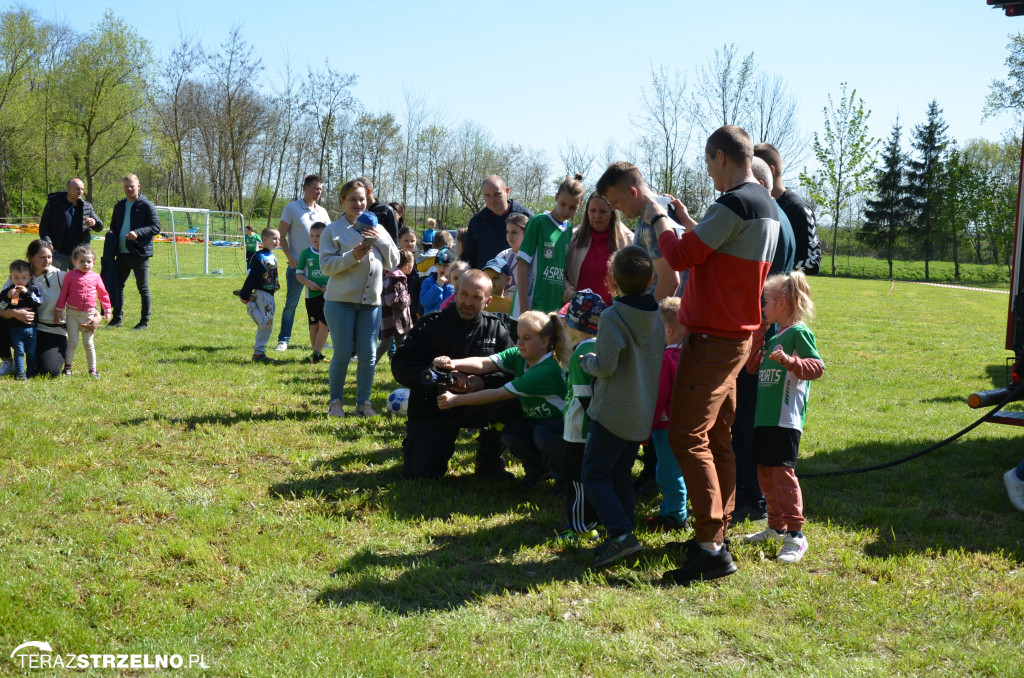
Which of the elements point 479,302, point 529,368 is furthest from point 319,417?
point 529,368

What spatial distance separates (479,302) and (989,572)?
3254 mm

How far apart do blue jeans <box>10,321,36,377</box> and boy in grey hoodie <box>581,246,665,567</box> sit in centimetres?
642

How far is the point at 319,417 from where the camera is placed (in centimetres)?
689

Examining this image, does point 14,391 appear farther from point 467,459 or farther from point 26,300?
point 467,459

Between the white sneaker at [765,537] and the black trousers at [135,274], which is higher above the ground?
the black trousers at [135,274]

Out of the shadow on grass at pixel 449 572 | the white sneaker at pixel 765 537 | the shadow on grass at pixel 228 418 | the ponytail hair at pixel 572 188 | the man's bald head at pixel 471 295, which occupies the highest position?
the ponytail hair at pixel 572 188

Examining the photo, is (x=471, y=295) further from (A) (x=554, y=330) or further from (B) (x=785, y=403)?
(B) (x=785, y=403)

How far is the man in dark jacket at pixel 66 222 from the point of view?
10.8 metres

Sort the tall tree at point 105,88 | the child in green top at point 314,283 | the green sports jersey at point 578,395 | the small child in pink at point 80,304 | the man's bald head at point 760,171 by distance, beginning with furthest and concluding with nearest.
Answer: the tall tree at point 105,88 < the child in green top at point 314,283 < the small child in pink at point 80,304 < the man's bald head at point 760,171 < the green sports jersey at point 578,395

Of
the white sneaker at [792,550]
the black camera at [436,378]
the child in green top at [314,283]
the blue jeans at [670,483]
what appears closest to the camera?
the white sneaker at [792,550]

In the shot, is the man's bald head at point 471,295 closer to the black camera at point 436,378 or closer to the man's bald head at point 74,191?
the black camera at point 436,378

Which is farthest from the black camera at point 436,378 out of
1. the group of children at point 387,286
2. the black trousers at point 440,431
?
the group of children at point 387,286

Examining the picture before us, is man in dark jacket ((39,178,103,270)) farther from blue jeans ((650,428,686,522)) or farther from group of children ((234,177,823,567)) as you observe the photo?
blue jeans ((650,428,686,522))

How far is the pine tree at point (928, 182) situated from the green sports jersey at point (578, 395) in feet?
185
